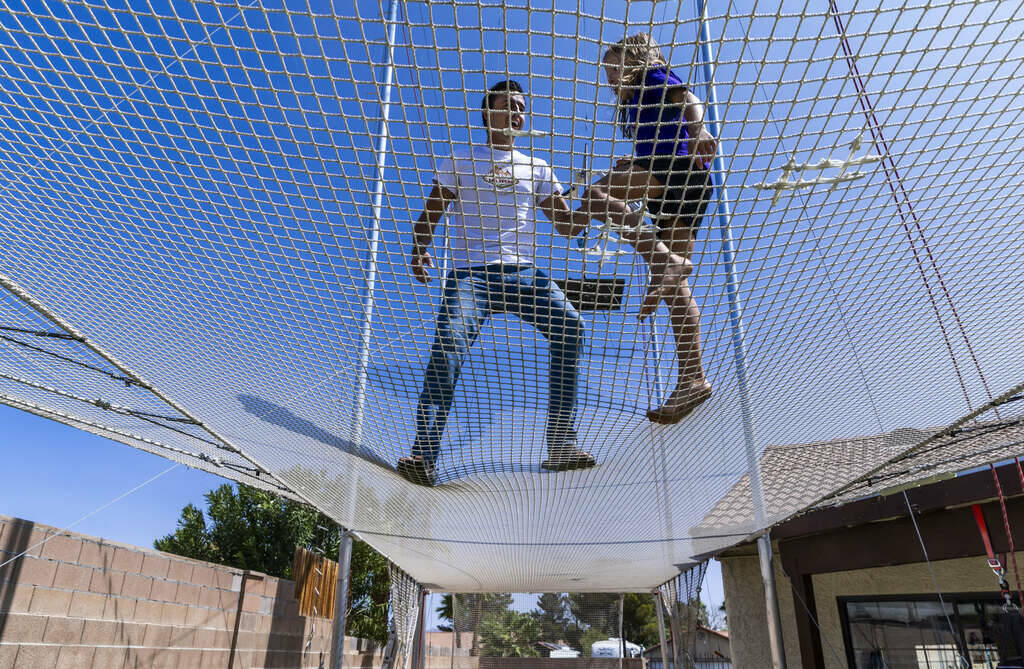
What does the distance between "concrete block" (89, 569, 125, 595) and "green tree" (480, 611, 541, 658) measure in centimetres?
732

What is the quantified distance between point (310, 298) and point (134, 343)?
72cm

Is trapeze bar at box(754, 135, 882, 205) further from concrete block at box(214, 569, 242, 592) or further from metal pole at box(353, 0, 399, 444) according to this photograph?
concrete block at box(214, 569, 242, 592)

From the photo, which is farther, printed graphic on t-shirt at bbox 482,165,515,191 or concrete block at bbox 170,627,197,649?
concrete block at bbox 170,627,197,649

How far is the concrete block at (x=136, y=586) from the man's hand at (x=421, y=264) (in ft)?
7.13

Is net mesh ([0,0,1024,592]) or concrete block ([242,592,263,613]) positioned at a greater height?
net mesh ([0,0,1024,592])

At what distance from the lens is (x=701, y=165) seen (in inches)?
52.3

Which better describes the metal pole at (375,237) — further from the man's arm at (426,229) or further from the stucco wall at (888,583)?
the stucco wall at (888,583)

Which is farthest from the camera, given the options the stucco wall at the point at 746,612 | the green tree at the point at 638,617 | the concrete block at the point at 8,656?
the green tree at the point at 638,617

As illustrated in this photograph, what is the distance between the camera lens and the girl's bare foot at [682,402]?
1.89 metres

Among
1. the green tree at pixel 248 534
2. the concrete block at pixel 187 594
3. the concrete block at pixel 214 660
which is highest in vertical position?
the green tree at pixel 248 534

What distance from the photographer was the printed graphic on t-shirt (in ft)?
4.22

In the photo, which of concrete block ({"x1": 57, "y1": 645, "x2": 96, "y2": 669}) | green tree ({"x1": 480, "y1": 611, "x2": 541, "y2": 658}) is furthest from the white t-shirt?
green tree ({"x1": 480, "y1": 611, "x2": 541, "y2": 658})

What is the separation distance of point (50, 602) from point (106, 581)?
25cm

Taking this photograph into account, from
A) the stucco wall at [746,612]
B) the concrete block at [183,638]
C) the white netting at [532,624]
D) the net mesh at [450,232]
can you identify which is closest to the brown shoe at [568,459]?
the net mesh at [450,232]
